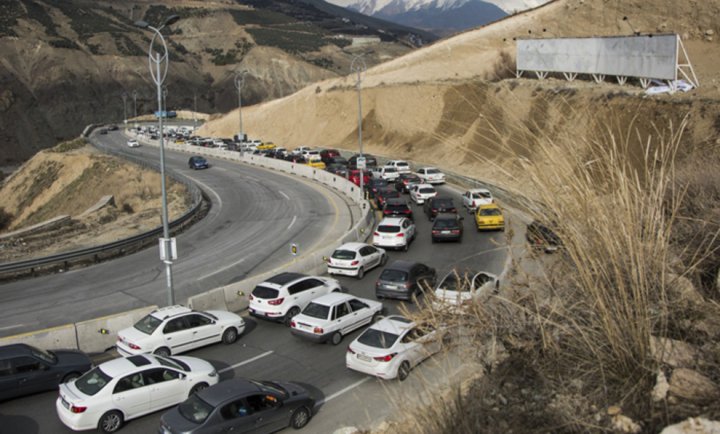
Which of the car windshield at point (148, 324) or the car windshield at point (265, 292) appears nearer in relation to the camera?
the car windshield at point (148, 324)

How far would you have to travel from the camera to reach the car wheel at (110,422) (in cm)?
1224

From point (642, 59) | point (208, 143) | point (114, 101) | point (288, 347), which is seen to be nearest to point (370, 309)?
point (288, 347)

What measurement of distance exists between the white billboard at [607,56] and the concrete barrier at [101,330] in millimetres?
36813

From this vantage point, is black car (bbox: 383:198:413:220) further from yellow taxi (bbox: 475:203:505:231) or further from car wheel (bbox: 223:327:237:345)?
car wheel (bbox: 223:327:237:345)

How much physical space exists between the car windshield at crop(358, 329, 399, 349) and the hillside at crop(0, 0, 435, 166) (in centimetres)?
11846

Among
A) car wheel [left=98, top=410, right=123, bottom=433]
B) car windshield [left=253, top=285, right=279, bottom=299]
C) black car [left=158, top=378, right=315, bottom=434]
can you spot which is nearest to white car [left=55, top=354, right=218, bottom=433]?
car wheel [left=98, top=410, right=123, bottom=433]

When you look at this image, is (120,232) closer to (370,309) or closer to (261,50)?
(370,309)

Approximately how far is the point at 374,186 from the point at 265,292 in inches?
871

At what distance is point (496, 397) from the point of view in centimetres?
665

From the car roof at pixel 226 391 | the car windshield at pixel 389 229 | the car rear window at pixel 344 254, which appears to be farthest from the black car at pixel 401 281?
the car roof at pixel 226 391

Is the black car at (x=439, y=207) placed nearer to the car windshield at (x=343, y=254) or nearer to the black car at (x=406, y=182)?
the black car at (x=406, y=182)

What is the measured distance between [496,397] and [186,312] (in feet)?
39.2

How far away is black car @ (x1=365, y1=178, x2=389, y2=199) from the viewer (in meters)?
40.1

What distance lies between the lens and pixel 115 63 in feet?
477
